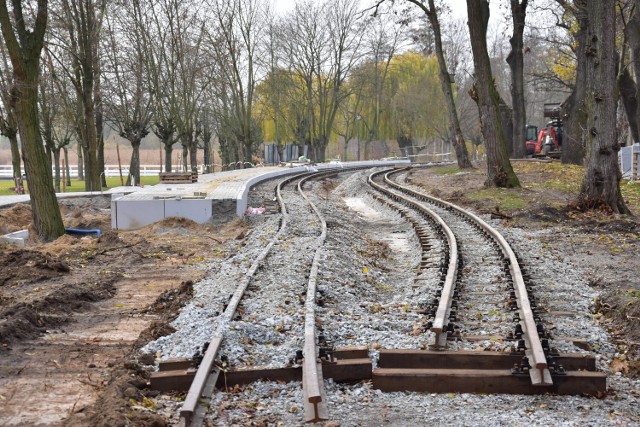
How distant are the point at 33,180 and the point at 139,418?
1338 centimetres

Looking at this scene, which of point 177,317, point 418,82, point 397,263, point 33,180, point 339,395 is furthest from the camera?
point 418,82

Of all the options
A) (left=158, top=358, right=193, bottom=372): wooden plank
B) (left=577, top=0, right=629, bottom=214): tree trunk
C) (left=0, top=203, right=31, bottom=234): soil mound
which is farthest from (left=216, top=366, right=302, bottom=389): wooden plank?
(left=0, top=203, right=31, bottom=234): soil mound

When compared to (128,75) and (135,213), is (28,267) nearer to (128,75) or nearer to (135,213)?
(135,213)

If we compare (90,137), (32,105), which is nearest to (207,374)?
(32,105)

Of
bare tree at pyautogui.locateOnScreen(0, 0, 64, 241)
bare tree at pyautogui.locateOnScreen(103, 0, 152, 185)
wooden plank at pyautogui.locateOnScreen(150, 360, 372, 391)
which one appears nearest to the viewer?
wooden plank at pyautogui.locateOnScreen(150, 360, 372, 391)

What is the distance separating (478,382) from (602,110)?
1292cm

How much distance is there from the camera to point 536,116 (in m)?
108

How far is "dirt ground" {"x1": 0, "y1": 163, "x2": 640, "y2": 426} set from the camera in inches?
235

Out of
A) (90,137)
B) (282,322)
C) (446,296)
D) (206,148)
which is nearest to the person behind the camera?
(282,322)

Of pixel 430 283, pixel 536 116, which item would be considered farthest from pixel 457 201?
pixel 536 116

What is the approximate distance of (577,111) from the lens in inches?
1284

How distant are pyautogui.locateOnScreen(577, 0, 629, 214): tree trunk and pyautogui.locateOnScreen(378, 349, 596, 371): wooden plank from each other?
12120mm

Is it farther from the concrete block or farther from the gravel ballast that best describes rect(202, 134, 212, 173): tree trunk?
the gravel ballast

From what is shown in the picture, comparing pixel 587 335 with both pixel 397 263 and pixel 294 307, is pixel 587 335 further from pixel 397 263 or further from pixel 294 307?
pixel 397 263
